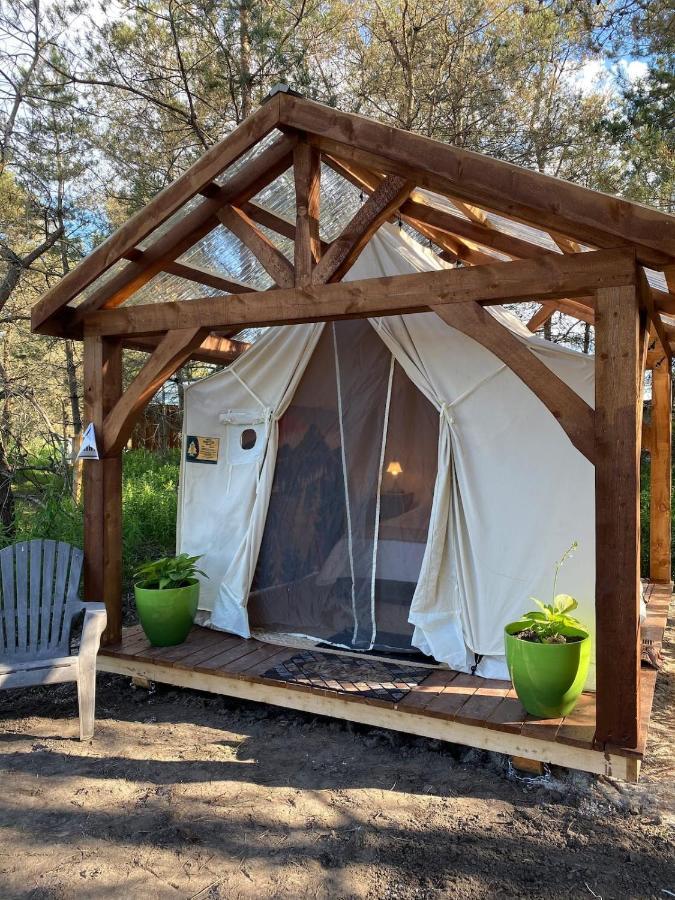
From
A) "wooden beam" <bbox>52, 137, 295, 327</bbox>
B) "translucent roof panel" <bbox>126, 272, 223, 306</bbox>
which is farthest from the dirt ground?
"translucent roof panel" <bbox>126, 272, 223, 306</bbox>

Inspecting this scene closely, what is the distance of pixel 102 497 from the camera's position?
421cm

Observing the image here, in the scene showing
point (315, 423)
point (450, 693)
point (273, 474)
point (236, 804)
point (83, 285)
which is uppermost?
point (83, 285)

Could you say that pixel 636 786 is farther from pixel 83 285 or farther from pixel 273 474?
pixel 83 285

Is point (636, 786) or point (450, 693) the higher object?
point (450, 693)

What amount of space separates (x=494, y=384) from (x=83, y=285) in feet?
7.98

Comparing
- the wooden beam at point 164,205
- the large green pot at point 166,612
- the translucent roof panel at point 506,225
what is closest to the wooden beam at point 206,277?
the wooden beam at point 164,205

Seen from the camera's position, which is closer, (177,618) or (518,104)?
(177,618)

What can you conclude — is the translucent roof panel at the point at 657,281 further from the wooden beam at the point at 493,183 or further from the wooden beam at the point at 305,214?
the wooden beam at the point at 305,214

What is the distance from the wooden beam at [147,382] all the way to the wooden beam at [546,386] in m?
1.65

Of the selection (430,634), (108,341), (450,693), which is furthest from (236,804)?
(108,341)

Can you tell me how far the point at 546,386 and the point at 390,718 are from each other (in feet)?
5.69

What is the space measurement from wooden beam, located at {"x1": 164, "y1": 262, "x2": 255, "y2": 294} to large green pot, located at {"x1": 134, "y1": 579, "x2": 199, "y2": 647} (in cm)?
202

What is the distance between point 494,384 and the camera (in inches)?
151

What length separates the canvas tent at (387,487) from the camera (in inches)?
146
